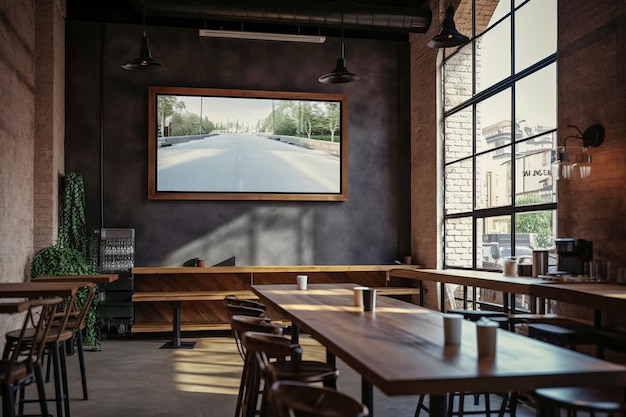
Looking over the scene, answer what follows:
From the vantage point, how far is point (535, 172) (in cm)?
636

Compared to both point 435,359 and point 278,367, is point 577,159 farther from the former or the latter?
point 435,359

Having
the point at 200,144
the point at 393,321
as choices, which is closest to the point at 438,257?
the point at 200,144

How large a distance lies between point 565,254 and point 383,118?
4.68 m

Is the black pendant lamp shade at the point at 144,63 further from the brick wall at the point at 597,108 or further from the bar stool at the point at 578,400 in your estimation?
the bar stool at the point at 578,400

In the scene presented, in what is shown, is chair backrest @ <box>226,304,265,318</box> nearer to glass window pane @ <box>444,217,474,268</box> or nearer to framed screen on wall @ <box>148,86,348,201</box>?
glass window pane @ <box>444,217,474,268</box>

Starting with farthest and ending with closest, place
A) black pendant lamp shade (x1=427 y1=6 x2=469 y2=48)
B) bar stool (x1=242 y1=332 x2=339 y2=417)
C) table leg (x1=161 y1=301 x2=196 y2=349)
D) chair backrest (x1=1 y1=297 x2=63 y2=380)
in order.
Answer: table leg (x1=161 y1=301 x2=196 y2=349) → black pendant lamp shade (x1=427 y1=6 x2=469 y2=48) → chair backrest (x1=1 y1=297 x2=63 y2=380) → bar stool (x1=242 y1=332 x2=339 y2=417)

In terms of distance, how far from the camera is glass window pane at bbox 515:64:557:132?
19.8ft

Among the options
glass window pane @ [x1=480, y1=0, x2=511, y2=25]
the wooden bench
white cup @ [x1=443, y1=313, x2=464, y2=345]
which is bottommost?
the wooden bench

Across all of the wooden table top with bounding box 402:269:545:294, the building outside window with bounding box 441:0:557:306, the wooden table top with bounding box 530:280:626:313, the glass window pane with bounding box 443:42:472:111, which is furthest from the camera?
the glass window pane with bounding box 443:42:472:111

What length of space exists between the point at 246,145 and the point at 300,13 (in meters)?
1.94

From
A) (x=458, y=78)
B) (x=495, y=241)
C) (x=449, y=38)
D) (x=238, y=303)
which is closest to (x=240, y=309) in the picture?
(x=238, y=303)

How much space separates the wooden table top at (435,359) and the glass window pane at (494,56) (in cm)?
434

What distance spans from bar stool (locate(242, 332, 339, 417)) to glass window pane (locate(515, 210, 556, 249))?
10.6 ft

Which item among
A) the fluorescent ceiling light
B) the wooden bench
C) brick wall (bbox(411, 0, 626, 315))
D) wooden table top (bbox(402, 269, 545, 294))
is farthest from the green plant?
brick wall (bbox(411, 0, 626, 315))
